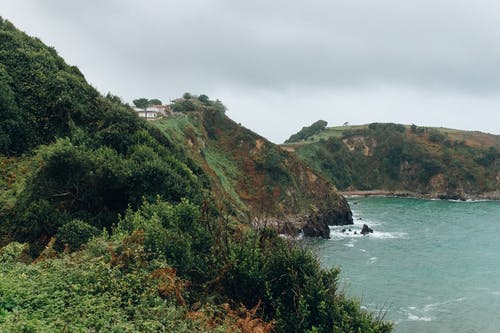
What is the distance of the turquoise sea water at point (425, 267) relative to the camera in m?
40.4

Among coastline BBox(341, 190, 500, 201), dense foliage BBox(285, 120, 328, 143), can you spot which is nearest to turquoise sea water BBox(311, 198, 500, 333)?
Answer: coastline BBox(341, 190, 500, 201)

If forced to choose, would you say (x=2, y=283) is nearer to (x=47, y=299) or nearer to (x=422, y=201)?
(x=47, y=299)

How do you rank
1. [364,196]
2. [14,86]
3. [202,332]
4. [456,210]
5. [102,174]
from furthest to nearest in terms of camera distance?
[364,196]
[456,210]
[14,86]
[102,174]
[202,332]

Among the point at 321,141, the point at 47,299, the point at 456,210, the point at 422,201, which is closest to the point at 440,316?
the point at 47,299

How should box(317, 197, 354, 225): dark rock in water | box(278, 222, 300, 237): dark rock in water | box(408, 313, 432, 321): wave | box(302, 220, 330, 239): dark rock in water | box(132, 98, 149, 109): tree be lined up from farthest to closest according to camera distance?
1. box(132, 98, 149, 109): tree
2. box(317, 197, 354, 225): dark rock in water
3. box(302, 220, 330, 239): dark rock in water
4. box(408, 313, 432, 321): wave
5. box(278, 222, 300, 237): dark rock in water

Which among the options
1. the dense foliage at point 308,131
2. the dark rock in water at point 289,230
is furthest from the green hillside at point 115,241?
the dense foliage at point 308,131

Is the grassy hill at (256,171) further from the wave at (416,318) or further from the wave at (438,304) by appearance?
the wave at (416,318)

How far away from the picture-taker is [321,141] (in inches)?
6334

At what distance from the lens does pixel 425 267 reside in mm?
56406

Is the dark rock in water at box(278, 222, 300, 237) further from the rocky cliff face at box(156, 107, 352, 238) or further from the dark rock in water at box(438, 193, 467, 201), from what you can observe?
the dark rock in water at box(438, 193, 467, 201)

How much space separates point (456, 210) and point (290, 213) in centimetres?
5131

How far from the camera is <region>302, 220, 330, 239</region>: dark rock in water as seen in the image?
74875 millimetres

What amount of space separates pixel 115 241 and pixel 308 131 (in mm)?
176361

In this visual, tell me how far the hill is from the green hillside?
111721 mm
